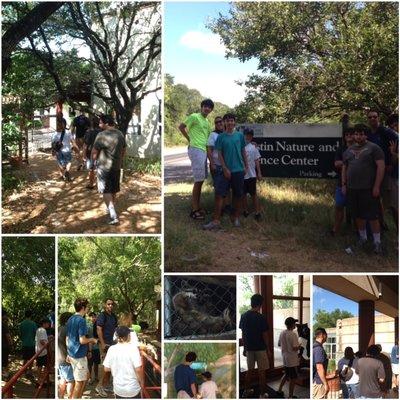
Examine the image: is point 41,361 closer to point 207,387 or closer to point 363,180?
point 207,387

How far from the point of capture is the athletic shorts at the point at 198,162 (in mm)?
4574

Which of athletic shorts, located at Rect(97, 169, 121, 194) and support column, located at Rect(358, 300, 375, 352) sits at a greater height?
athletic shorts, located at Rect(97, 169, 121, 194)

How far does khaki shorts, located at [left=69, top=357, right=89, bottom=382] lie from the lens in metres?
4.48

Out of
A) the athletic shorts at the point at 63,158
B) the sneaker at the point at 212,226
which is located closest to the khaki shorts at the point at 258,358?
the sneaker at the point at 212,226

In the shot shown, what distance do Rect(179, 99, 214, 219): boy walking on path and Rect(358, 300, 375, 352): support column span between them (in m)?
1.56

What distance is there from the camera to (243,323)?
14.6 ft

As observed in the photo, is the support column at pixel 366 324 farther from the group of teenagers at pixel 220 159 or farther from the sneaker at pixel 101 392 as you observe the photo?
the sneaker at pixel 101 392

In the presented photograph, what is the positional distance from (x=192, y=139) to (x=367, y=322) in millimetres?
2150

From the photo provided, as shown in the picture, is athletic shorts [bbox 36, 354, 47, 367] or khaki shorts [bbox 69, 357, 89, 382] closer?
khaki shorts [bbox 69, 357, 89, 382]

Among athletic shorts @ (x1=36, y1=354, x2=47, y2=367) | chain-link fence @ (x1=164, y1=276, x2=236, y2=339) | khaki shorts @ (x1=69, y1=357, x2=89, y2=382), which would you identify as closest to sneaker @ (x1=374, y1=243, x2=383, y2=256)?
chain-link fence @ (x1=164, y1=276, x2=236, y2=339)

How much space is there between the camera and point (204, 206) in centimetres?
466

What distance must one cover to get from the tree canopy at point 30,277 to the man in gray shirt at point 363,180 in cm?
262

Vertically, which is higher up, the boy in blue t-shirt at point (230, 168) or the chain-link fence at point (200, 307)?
the boy in blue t-shirt at point (230, 168)

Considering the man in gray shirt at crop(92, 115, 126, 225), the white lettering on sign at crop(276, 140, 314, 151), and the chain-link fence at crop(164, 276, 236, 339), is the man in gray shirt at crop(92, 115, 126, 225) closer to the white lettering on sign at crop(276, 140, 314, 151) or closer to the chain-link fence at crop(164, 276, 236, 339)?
the chain-link fence at crop(164, 276, 236, 339)
